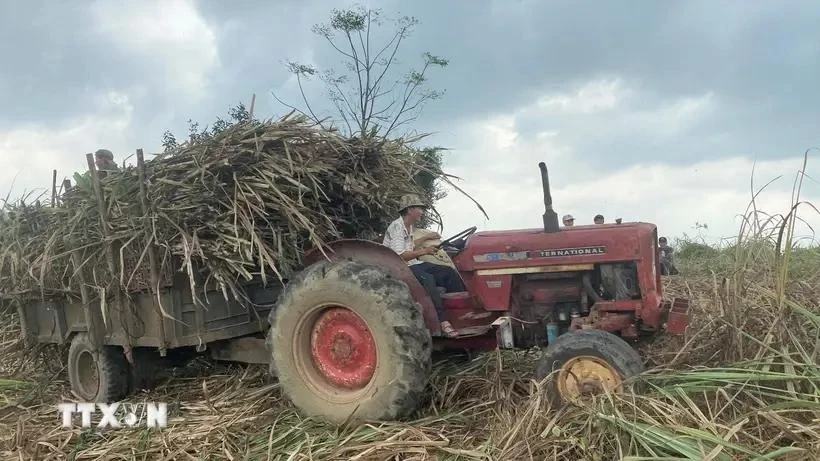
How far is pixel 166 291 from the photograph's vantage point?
505 centimetres

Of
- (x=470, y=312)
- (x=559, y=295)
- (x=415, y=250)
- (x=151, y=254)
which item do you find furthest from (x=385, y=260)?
(x=151, y=254)

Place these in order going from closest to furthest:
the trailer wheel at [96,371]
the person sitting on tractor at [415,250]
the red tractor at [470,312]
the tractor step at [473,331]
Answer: the red tractor at [470,312]
the tractor step at [473,331]
the person sitting on tractor at [415,250]
the trailer wheel at [96,371]

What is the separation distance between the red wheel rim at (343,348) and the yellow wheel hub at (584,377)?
49.9 inches

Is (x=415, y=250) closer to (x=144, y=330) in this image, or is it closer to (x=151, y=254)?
(x=151, y=254)

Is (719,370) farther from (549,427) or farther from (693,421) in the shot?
(549,427)

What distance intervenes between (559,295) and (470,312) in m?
0.66

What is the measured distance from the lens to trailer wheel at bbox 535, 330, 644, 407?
3.99 m

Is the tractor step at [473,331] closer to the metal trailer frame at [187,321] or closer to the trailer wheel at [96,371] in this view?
the metal trailer frame at [187,321]

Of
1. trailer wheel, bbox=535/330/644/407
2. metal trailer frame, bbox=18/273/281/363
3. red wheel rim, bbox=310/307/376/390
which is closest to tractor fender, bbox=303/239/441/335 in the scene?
red wheel rim, bbox=310/307/376/390

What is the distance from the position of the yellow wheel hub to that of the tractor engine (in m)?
0.60

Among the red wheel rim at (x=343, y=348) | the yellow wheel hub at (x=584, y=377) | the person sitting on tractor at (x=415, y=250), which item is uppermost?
the person sitting on tractor at (x=415, y=250)

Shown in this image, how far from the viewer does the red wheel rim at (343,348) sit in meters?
4.64

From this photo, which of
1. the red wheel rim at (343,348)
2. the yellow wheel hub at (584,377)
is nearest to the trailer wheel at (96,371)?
the red wheel rim at (343,348)

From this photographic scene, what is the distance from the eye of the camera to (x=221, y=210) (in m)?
5.04
